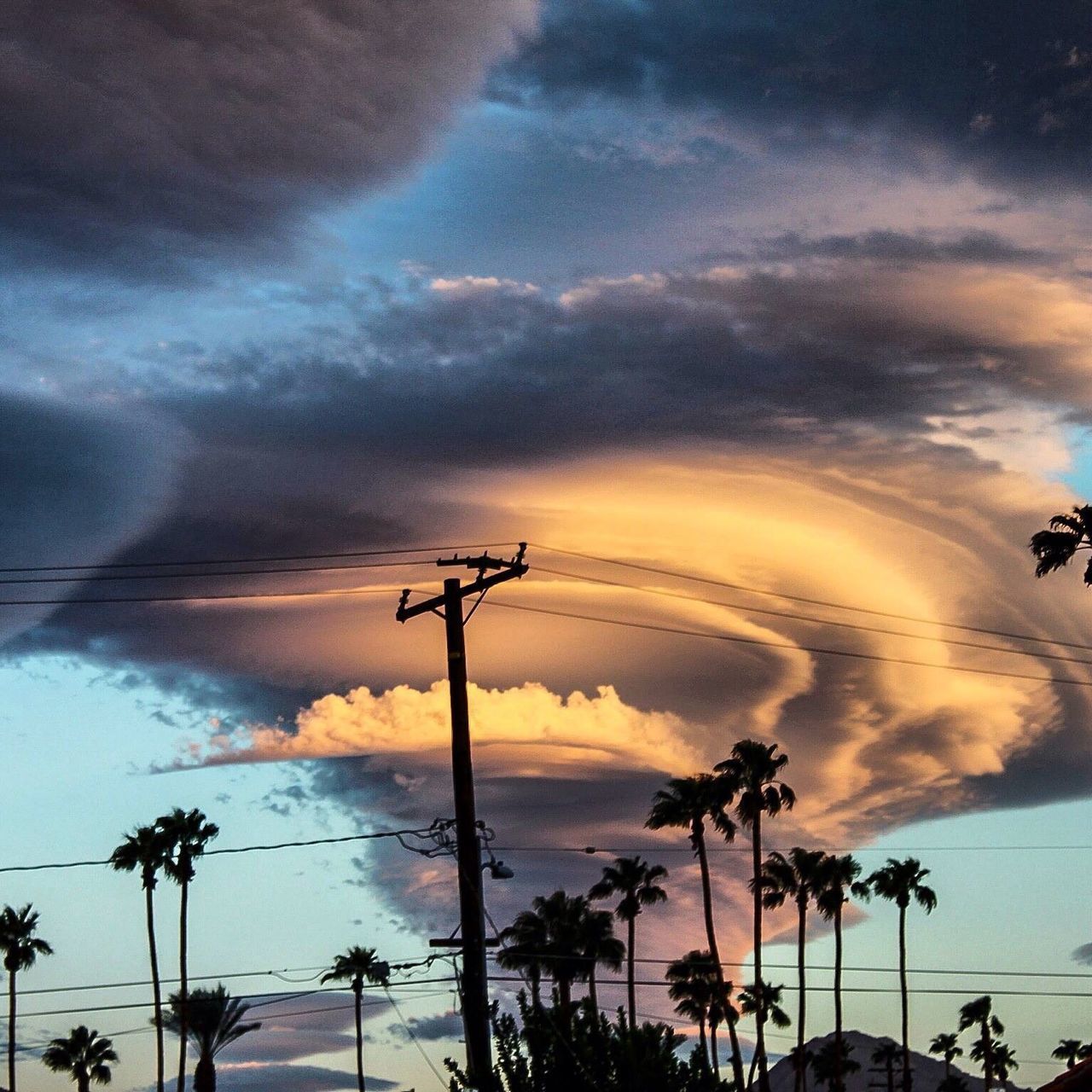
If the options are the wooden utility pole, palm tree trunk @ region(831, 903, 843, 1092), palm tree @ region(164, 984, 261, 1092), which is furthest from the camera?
palm tree trunk @ region(831, 903, 843, 1092)

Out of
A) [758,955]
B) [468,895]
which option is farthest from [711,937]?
[468,895]

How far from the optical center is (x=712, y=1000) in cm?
7956

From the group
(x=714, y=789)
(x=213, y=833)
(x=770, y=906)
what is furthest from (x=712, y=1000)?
(x=213, y=833)

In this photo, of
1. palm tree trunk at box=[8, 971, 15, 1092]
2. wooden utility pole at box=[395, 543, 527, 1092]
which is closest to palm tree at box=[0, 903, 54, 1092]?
palm tree trunk at box=[8, 971, 15, 1092]

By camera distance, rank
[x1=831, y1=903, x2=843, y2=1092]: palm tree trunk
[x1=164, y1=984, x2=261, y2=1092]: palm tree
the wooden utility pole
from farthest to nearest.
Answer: [x1=831, y1=903, x2=843, y2=1092]: palm tree trunk < [x1=164, y1=984, x2=261, y2=1092]: palm tree < the wooden utility pole

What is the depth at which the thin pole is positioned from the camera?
3067cm

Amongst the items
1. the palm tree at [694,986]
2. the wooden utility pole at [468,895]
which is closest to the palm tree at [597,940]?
the palm tree at [694,986]

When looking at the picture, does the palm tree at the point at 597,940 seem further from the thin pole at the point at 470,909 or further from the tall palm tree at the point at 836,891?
the thin pole at the point at 470,909

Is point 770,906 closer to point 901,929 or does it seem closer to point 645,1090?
point 901,929

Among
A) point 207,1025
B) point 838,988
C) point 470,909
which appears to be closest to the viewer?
point 470,909

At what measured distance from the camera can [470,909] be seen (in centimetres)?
3095

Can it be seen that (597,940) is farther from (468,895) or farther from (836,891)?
(468,895)

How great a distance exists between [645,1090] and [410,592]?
12.5 meters

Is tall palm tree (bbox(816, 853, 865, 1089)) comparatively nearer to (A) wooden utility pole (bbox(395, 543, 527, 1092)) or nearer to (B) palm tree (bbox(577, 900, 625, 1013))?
(B) palm tree (bbox(577, 900, 625, 1013))
